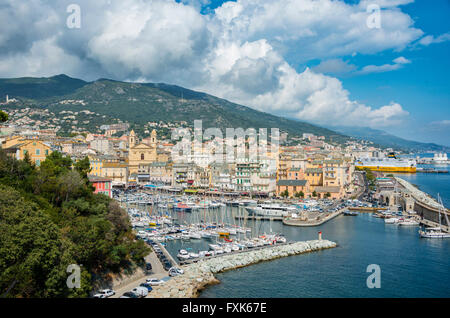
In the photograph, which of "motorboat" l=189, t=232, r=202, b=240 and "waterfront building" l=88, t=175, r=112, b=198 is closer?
"motorboat" l=189, t=232, r=202, b=240

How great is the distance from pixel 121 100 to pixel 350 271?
85.0 meters

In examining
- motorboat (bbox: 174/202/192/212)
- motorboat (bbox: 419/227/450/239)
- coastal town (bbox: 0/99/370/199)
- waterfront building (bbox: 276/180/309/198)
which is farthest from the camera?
coastal town (bbox: 0/99/370/199)

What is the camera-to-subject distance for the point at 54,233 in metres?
8.20

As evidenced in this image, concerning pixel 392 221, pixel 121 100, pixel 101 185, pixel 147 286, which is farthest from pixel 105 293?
pixel 121 100

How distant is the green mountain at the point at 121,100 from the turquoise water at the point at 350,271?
62.9m

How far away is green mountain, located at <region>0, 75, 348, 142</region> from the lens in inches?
3263

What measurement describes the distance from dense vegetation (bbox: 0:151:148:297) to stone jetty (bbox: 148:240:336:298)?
5.54 ft

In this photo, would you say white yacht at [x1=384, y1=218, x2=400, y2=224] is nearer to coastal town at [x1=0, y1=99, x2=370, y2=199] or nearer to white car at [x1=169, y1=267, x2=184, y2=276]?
coastal town at [x1=0, y1=99, x2=370, y2=199]

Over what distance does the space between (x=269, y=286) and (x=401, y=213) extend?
53.7 ft

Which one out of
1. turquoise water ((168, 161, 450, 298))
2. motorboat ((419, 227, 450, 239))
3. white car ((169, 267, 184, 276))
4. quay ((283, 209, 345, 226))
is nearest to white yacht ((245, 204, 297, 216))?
quay ((283, 209, 345, 226))

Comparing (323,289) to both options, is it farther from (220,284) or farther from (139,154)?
(139,154)

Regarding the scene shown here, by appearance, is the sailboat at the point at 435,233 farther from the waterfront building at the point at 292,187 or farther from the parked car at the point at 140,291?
the parked car at the point at 140,291

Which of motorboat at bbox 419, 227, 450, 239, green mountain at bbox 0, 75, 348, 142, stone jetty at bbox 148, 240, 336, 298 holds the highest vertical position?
green mountain at bbox 0, 75, 348, 142
